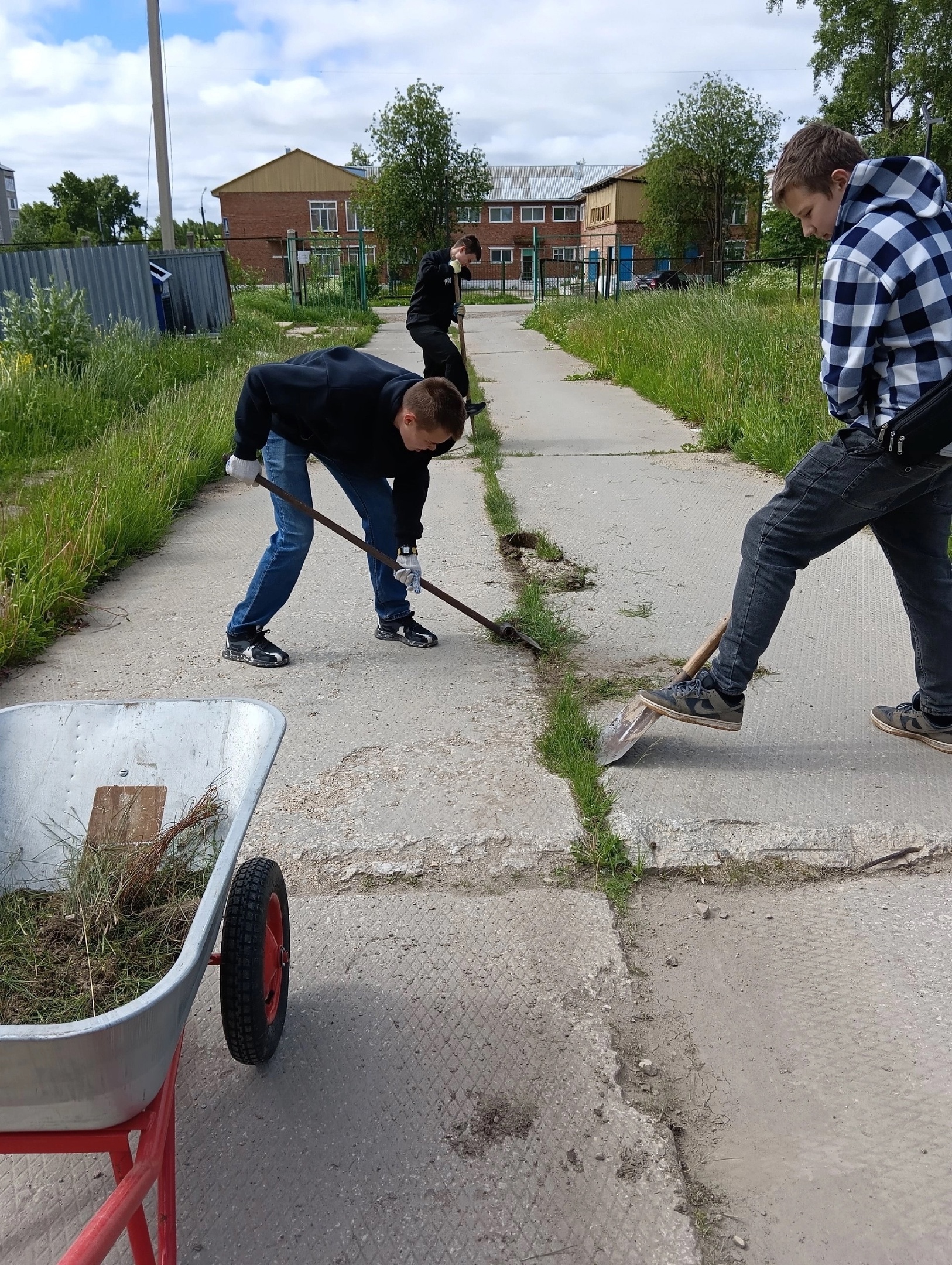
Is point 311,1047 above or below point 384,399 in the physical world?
below

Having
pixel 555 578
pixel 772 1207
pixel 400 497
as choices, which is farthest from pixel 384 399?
pixel 772 1207

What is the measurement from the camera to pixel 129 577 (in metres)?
5.79

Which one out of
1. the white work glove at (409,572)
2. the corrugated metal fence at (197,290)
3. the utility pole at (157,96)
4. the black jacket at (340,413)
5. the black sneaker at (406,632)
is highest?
the utility pole at (157,96)

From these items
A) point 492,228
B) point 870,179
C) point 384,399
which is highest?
point 492,228

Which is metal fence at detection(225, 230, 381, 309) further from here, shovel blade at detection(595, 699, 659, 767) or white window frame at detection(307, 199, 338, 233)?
white window frame at detection(307, 199, 338, 233)

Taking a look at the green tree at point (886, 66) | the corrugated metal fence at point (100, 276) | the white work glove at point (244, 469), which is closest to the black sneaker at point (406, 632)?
the white work glove at point (244, 469)

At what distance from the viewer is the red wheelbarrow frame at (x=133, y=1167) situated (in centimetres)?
144

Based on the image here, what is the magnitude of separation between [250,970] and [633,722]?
5.76 ft

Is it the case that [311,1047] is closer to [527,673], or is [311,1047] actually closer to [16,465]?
[527,673]

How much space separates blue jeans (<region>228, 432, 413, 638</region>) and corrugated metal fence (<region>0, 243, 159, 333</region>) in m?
10.4

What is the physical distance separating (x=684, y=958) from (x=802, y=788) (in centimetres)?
95

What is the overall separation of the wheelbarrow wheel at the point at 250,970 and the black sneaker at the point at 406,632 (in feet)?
8.04

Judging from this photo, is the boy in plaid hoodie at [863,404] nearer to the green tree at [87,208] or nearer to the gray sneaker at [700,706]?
the gray sneaker at [700,706]

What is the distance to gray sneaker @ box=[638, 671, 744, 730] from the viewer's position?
3354 mm
